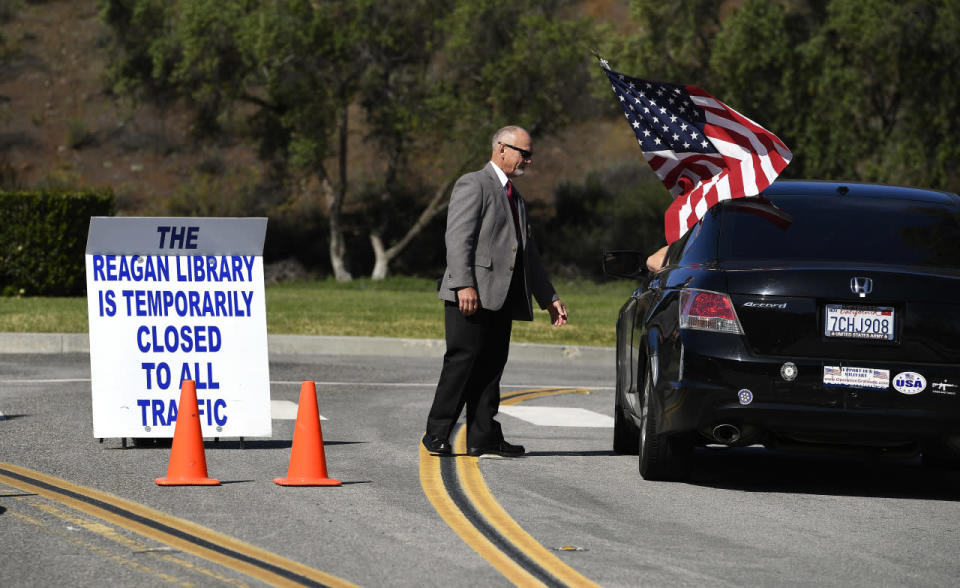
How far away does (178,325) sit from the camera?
9.29m

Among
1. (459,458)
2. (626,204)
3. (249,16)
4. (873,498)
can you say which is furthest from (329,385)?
(626,204)

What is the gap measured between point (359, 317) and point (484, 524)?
1695 cm

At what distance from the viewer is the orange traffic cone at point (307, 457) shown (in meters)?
7.98

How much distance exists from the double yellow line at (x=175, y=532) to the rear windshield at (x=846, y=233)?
3147mm

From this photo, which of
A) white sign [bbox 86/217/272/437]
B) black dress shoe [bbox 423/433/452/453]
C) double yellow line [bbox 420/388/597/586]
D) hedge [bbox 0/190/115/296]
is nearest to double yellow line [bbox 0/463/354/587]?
double yellow line [bbox 420/388/597/586]

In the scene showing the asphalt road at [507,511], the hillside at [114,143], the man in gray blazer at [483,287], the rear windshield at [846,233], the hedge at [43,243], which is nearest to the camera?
the asphalt road at [507,511]

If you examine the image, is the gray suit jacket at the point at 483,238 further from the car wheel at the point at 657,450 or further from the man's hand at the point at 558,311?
the car wheel at the point at 657,450

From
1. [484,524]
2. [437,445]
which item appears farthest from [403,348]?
[484,524]

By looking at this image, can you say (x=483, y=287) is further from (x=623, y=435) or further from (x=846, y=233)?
(x=846, y=233)

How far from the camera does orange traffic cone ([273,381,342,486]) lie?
7.98 metres

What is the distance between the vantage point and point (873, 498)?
820 centimetres

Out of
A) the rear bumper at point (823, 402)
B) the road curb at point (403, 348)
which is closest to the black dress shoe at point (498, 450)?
the rear bumper at point (823, 402)

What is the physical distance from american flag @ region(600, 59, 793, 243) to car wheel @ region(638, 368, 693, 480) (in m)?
1.61

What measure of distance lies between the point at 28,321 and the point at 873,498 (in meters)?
15.1
